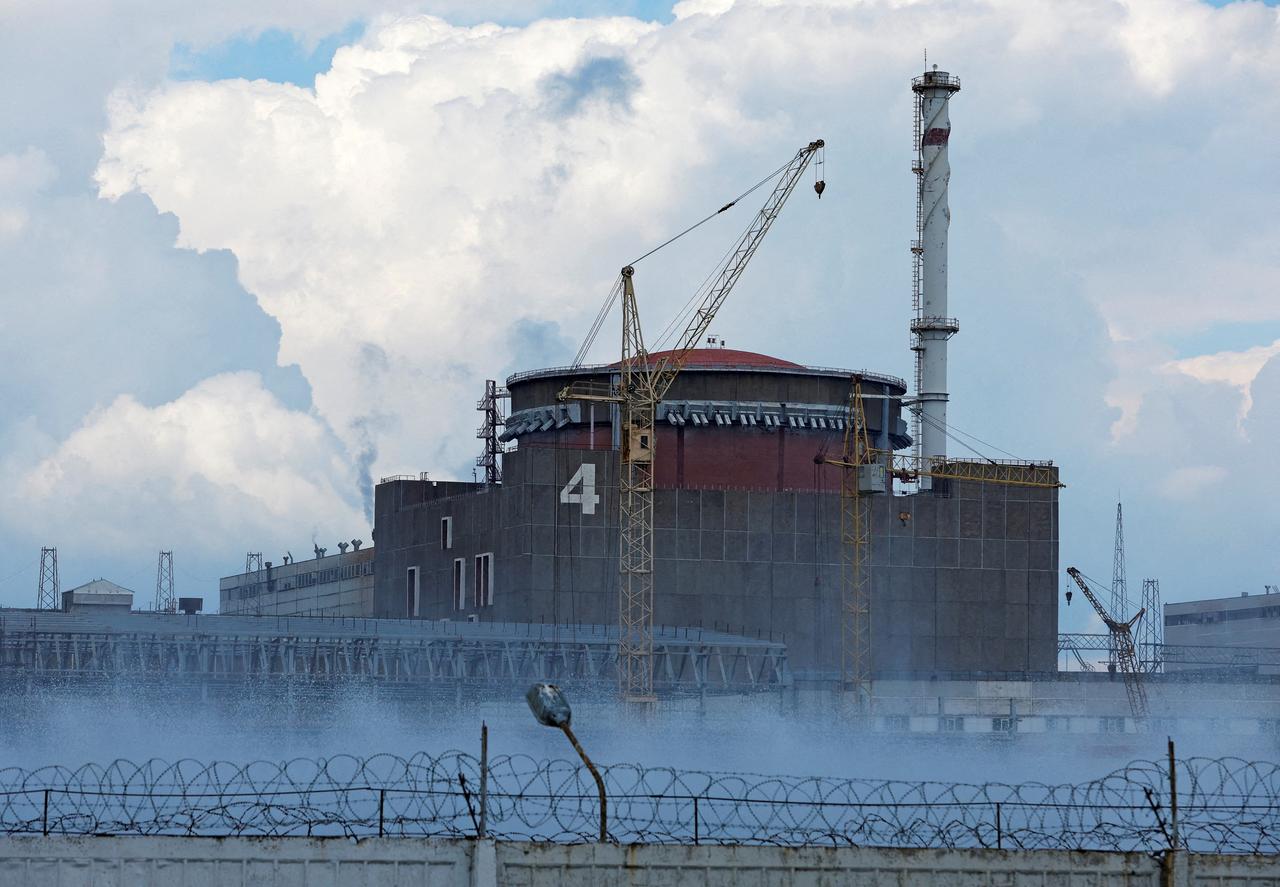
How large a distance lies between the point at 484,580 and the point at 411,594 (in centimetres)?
1448

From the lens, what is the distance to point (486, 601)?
145 meters

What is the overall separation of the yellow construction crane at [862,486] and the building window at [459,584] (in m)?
29.0

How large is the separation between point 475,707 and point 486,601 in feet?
113

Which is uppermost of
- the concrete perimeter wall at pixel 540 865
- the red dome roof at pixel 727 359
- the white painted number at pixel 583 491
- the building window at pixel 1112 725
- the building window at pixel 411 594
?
the red dome roof at pixel 727 359

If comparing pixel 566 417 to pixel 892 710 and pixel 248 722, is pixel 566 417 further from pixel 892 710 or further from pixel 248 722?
Answer: pixel 248 722

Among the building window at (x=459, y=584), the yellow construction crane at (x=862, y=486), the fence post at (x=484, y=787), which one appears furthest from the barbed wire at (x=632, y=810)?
the building window at (x=459, y=584)

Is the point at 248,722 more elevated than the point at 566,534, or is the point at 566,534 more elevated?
the point at 566,534

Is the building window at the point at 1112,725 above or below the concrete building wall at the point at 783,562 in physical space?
below

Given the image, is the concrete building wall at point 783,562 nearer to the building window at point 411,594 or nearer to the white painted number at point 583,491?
the white painted number at point 583,491

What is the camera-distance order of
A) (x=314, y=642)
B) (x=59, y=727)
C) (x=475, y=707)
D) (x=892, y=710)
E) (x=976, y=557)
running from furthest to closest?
(x=976, y=557) < (x=892, y=710) < (x=314, y=642) < (x=475, y=707) < (x=59, y=727)

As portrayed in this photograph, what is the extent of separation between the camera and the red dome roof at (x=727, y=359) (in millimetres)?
150625

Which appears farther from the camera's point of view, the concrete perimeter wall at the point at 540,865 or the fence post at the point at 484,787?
the concrete perimeter wall at the point at 540,865

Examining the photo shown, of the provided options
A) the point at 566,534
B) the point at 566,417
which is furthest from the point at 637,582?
the point at 566,417

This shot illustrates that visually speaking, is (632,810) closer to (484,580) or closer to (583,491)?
(583,491)
